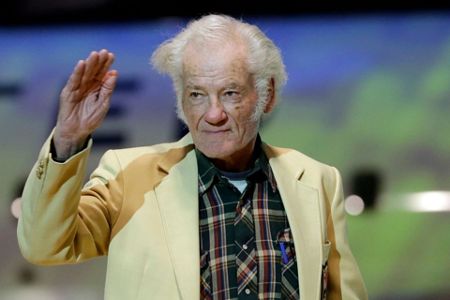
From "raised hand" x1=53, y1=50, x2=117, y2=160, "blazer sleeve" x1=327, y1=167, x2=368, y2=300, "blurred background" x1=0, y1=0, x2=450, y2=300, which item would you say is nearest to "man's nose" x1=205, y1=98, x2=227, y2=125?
"raised hand" x1=53, y1=50, x2=117, y2=160

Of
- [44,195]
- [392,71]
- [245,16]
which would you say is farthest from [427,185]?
[44,195]

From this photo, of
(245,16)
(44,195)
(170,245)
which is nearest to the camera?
(44,195)

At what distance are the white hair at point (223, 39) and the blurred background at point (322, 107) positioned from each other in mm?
1052

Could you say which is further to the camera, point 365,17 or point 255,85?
point 365,17

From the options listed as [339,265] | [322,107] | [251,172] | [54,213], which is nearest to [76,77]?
[54,213]

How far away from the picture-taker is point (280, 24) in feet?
9.34

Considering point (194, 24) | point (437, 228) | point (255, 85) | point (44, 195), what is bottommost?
point (437, 228)

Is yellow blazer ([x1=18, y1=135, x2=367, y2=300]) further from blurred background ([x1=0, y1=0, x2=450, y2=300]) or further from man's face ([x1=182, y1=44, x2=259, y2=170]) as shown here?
blurred background ([x1=0, y1=0, x2=450, y2=300])

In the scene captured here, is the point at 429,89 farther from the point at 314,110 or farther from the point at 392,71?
the point at 314,110

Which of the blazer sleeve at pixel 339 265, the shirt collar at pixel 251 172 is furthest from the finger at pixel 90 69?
the blazer sleeve at pixel 339 265

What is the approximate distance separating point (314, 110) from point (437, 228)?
536mm

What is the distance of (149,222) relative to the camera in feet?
5.47

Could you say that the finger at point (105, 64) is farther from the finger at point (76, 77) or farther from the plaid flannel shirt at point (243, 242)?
the plaid flannel shirt at point (243, 242)

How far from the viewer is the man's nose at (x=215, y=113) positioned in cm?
166
